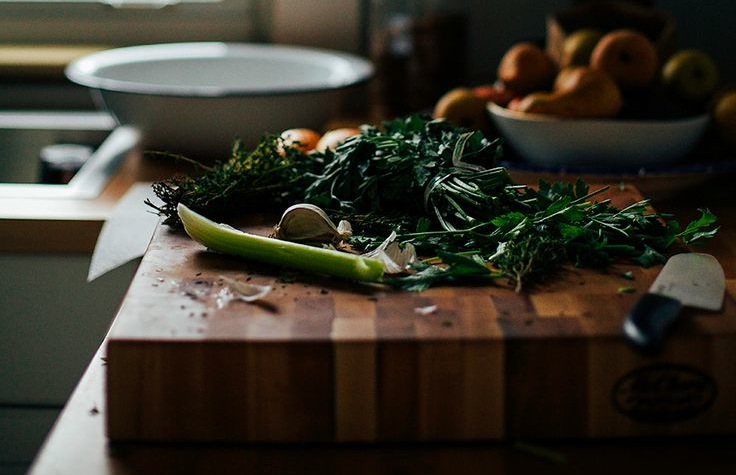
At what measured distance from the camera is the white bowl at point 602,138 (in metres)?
1.28

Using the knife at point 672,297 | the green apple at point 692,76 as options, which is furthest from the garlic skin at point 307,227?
the green apple at point 692,76

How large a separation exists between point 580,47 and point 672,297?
723mm

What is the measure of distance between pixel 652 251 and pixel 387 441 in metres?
0.31

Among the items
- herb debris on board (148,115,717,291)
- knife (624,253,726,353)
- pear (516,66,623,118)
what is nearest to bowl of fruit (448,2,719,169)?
pear (516,66,623,118)

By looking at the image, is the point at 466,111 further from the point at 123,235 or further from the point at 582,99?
the point at 123,235

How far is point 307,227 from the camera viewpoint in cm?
96

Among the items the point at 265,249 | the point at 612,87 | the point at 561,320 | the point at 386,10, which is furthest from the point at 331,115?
the point at 561,320

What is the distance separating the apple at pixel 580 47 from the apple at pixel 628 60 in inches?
3.1

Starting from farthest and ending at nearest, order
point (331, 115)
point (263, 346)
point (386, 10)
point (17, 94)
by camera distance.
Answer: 1. point (17, 94)
2. point (386, 10)
3. point (331, 115)
4. point (263, 346)

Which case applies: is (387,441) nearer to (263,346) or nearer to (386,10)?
(263,346)

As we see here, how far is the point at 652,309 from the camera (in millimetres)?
777

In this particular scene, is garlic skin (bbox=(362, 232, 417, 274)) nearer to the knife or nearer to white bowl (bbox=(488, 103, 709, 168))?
the knife

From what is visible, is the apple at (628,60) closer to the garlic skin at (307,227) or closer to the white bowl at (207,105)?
the white bowl at (207,105)

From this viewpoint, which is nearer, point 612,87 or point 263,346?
point 263,346
